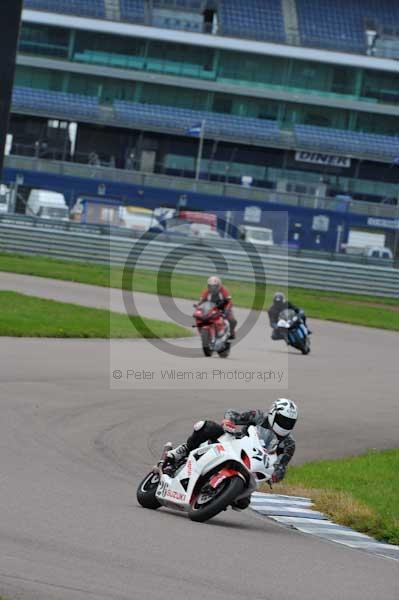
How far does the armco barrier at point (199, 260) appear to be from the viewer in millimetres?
43625

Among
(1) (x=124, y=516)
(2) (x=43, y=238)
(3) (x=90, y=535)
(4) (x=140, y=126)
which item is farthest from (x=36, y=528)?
(4) (x=140, y=126)

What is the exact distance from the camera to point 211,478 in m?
8.67

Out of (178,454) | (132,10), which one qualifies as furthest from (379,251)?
(178,454)

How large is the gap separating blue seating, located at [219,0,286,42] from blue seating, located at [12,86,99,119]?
886 centimetres

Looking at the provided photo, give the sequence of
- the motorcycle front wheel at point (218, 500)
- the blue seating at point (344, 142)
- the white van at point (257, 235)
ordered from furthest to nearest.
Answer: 1. the blue seating at point (344, 142)
2. the white van at point (257, 235)
3. the motorcycle front wheel at point (218, 500)

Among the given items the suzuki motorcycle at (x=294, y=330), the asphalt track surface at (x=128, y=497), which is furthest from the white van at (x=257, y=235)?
the asphalt track surface at (x=128, y=497)

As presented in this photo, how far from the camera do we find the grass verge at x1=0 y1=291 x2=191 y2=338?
76.1 ft

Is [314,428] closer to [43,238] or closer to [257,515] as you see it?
[257,515]

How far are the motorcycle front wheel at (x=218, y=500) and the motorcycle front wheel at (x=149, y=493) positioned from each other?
45cm

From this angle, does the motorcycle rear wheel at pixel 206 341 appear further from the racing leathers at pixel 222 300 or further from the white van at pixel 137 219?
the white van at pixel 137 219

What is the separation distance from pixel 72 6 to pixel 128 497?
61.2 metres

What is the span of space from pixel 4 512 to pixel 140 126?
59322mm

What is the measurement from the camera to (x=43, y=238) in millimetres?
44125

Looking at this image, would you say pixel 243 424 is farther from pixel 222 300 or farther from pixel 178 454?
pixel 222 300
